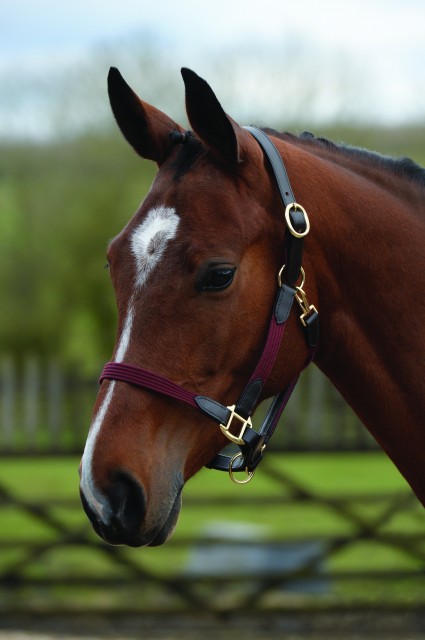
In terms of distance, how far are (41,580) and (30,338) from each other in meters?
10.2

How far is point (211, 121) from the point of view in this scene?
94.7 inches

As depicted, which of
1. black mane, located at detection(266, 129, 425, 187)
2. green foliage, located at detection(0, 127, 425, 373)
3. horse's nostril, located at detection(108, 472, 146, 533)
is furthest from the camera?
green foliage, located at detection(0, 127, 425, 373)

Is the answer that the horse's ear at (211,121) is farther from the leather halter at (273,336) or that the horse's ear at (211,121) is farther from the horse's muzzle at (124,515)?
the horse's muzzle at (124,515)

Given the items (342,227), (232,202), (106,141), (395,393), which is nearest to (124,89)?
(232,202)

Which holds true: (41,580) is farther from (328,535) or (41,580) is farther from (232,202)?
(232,202)

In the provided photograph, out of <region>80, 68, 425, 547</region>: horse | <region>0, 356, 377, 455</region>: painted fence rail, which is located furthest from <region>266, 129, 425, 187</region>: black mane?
<region>0, 356, 377, 455</region>: painted fence rail

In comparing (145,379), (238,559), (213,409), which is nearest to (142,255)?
(145,379)

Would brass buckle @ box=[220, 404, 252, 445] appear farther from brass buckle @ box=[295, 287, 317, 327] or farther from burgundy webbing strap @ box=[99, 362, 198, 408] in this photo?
brass buckle @ box=[295, 287, 317, 327]

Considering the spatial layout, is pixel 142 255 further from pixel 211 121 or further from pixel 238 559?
pixel 238 559

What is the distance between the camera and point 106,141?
53.1ft

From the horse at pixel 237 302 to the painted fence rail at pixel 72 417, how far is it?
484 cm

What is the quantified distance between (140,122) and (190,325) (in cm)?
69

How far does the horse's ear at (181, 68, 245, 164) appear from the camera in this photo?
2346 mm

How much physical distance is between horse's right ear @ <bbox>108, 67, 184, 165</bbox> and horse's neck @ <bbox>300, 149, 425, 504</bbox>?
49cm
